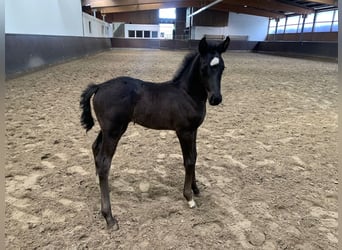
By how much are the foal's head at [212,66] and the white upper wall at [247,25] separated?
26958 mm

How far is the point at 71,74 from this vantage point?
279 inches

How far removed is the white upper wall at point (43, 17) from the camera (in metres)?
6.27

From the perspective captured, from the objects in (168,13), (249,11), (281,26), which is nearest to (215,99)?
(249,11)

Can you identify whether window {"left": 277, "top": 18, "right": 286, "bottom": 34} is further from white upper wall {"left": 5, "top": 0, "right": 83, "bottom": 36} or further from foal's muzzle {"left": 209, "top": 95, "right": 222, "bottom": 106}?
foal's muzzle {"left": 209, "top": 95, "right": 222, "bottom": 106}

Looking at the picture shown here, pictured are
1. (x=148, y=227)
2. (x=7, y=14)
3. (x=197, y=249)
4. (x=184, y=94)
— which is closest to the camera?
(x=197, y=249)

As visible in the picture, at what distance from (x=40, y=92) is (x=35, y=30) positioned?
3.54 m

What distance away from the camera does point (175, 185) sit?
2.12m

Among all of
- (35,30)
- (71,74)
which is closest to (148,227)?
(71,74)

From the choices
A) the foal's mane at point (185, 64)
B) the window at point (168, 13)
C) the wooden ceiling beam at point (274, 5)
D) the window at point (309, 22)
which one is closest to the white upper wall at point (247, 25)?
the window at point (309, 22)

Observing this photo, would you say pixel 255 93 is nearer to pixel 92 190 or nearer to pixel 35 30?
pixel 92 190

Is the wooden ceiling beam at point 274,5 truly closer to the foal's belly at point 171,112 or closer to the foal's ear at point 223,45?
the foal's ear at point 223,45

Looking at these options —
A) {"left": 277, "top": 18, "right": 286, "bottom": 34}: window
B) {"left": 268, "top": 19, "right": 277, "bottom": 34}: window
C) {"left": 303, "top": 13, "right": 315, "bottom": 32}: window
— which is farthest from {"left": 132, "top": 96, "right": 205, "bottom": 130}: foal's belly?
{"left": 268, "top": 19, "right": 277, "bottom": 34}: window

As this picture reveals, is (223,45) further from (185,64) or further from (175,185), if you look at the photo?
(175,185)

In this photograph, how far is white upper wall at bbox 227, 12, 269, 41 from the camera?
26.3m
